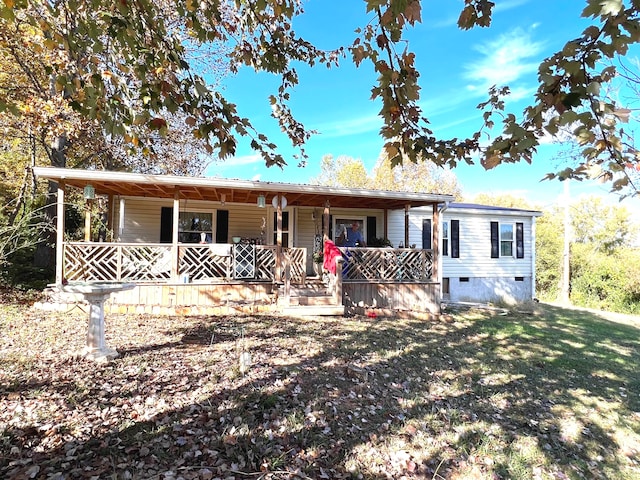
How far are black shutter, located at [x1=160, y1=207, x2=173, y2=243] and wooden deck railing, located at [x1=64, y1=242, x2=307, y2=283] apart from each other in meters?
2.10

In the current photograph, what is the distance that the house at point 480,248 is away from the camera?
13820 millimetres

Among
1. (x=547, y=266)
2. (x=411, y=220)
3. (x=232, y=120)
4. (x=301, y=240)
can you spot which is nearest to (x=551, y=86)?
(x=232, y=120)

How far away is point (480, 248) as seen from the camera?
1453cm

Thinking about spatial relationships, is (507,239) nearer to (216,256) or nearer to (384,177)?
(216,256)

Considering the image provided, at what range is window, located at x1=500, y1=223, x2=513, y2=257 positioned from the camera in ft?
48.6

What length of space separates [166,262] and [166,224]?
2898 mm

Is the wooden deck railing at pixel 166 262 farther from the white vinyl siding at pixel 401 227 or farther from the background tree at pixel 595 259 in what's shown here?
the background tree at pixel 595 259

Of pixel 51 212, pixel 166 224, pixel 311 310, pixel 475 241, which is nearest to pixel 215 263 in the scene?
pixel 311 310

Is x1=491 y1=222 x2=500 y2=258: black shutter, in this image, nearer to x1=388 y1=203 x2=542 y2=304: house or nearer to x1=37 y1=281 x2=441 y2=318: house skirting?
x1=388 y1=203 x2=542 y2=304: house

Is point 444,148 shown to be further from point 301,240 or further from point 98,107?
point 301,240

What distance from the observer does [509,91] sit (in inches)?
110

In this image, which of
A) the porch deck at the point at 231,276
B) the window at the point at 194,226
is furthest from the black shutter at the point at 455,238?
the window at the point at 194,226

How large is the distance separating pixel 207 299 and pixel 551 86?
325 inches

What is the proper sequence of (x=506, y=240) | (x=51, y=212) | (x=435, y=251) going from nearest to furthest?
(x=435, y=251) < (x=51, y=212) < (x=506, y=240)
